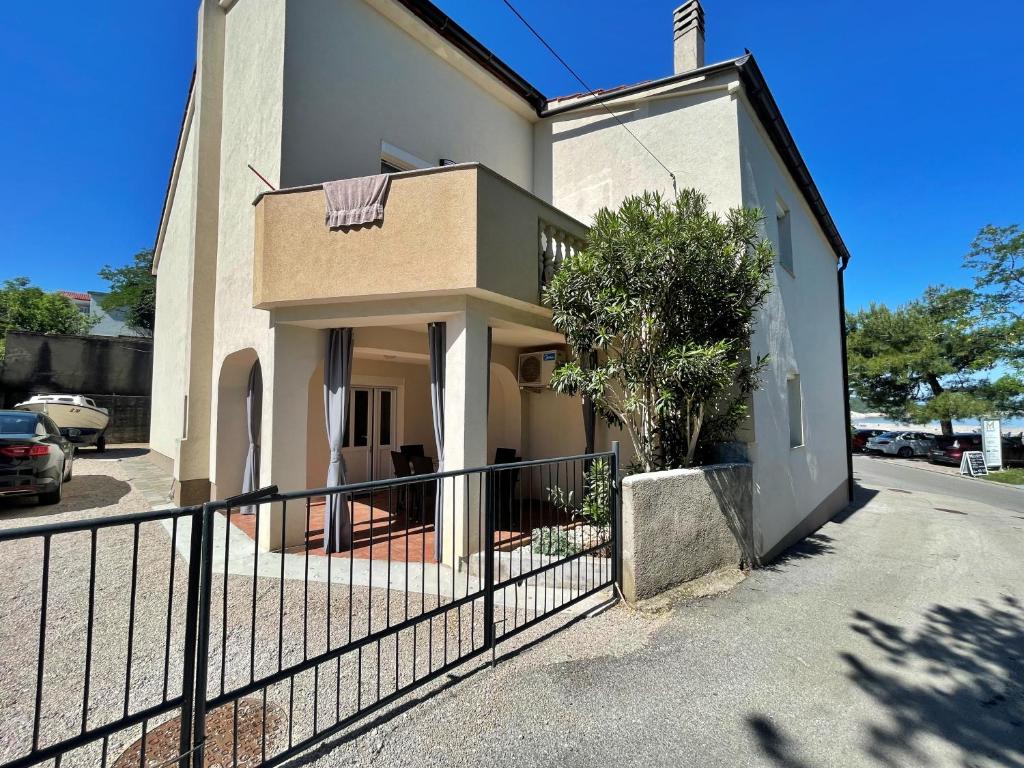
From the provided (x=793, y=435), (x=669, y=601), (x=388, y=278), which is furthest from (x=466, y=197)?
(x=793, y=435)

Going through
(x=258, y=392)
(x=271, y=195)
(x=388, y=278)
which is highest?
(x=271, y=195)

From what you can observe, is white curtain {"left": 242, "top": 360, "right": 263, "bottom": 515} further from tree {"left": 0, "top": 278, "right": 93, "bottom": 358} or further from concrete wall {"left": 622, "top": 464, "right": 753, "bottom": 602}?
tree {"left": 0, "top": 278, "right": 93, "bottom": 358}

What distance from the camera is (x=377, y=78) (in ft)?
25.9

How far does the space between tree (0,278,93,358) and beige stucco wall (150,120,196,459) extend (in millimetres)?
25461

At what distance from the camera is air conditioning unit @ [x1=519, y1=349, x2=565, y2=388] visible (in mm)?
8836

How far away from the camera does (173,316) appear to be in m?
13.5

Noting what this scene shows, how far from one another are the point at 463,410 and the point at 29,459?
8.00 m

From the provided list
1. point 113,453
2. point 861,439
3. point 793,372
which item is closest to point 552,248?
point 793,372

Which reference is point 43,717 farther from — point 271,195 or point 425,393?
point 425,393

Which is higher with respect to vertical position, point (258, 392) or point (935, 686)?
point (258, 392)

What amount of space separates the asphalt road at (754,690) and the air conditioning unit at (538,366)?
4.73 m

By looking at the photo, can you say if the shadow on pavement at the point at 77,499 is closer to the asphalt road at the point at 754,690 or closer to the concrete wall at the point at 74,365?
the asphalt road at the point at 754,690

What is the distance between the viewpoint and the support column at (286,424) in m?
6.34

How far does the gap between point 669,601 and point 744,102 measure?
753cm
